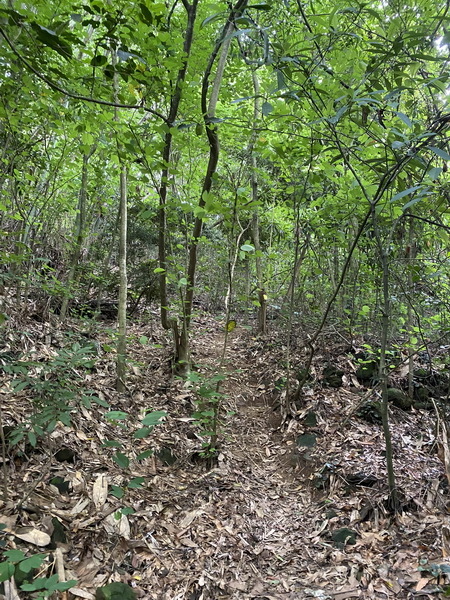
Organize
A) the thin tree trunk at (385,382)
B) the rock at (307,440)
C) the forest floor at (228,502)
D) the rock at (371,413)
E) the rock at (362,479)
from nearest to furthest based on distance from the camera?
1. the forest floor at (228,502)
2. the thin tree trunk at (385,382)
3. the rock at (362,479)
4. the rock at (307,440)
5. the rock at (371,413)

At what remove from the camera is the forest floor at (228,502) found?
2.40 m

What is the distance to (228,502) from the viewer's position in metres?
3.36

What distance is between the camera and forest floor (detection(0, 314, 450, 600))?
240 centimetres

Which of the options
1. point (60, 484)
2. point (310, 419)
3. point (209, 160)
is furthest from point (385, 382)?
point (209, 160)

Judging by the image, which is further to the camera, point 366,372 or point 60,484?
point 366,372

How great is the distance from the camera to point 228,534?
3012mm

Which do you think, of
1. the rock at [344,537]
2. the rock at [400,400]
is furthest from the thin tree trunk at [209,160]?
the rock at [400,400]

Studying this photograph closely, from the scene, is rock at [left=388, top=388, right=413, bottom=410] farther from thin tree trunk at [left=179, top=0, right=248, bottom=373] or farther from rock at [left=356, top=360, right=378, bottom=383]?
thin tree trunk at [left=179, top=0, right=248, bottom=373]

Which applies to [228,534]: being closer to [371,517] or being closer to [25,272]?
[371,517]

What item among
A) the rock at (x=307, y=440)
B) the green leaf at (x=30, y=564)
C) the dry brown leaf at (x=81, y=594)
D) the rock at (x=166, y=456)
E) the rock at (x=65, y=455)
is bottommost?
the dry brown leaf at (x=81, y=594)

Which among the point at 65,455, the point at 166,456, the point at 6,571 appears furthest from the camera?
the point at 166,456

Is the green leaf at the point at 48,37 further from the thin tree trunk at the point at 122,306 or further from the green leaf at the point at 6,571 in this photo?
the thin tree trunk at the point at 122,306

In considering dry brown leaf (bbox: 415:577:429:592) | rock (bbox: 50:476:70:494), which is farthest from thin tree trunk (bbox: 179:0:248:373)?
dry brown leaf (bbox: 415:577:429:592)

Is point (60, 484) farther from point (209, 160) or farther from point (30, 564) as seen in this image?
point (209, 160)
